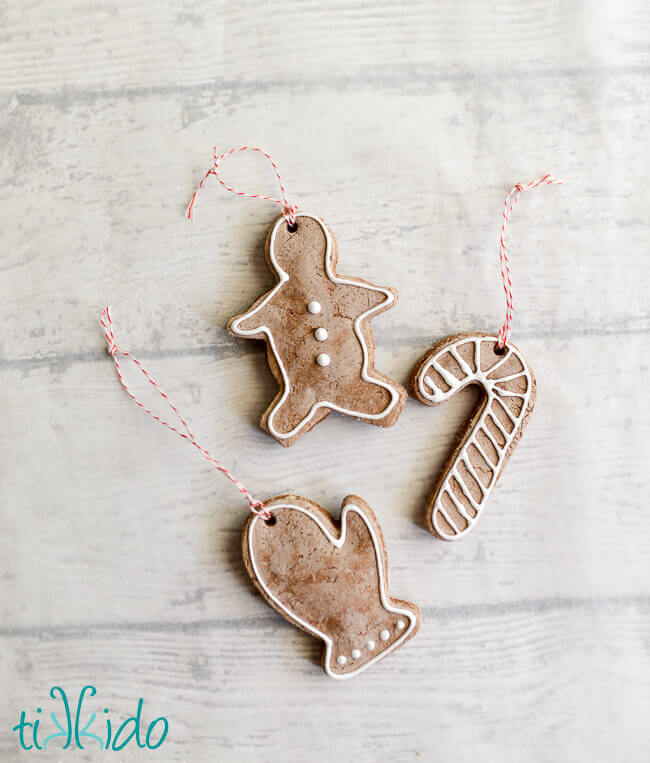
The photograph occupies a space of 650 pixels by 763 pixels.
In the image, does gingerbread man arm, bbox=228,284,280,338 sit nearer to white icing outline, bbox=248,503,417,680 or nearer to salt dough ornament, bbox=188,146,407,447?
salt dough ornament, bbox=188,146,407,447

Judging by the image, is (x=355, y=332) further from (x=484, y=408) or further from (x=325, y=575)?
(x=325, y=575)

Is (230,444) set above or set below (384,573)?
above

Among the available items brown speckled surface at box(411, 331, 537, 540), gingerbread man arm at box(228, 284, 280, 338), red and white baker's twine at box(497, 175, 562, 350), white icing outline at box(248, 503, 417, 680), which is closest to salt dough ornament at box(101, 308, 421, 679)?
white icing outline at box(248, 503, 417, 680)

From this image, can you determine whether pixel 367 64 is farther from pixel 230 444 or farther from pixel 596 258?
pixel 230 444

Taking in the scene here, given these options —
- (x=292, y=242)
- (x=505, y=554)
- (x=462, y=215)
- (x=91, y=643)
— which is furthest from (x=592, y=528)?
(x=91, y=643)

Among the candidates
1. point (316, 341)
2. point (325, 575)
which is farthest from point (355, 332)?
point (325, 575)

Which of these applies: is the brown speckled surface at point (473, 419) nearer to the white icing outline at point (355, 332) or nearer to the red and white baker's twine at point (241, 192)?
the white icing outline at point (355, 332)
